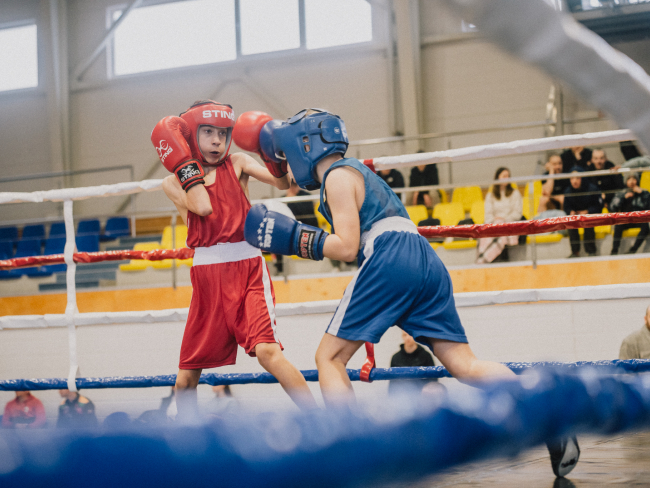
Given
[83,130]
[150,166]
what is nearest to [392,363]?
[150,166]

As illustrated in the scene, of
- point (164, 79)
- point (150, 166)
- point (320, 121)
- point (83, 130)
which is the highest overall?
point (164, 79)

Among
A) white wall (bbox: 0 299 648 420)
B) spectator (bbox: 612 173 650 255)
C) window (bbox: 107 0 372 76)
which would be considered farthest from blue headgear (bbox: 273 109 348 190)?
window (bbox: 107 0 372 76)

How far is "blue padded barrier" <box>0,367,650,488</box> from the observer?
49 centimetres

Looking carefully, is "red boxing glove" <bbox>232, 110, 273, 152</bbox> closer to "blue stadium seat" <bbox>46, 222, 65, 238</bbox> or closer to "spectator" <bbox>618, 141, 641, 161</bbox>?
"spectator" <bbox>618, 141, 641, 161</bbox>

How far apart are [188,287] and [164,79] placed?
17.0ft

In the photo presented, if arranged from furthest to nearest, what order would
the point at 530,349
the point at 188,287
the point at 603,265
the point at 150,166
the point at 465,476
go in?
the point at 150,166 → the point at 188,287 → the point at 603,265 → the point at 530,349 → the point at 465,476

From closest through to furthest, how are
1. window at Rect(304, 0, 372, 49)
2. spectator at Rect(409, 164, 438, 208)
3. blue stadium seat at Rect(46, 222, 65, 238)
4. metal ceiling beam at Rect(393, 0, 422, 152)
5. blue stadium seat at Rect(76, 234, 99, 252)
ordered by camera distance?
spectator at Rect(409, 164, 438, 208), blue stadium seat at Rect(76, 234, 99, 252), metal ceiling beam at Rect(393, 0, 422, 152), blue stadium seat at Rect(46, 222, 65, 238), window at Rect(304, 0, 372, 49)

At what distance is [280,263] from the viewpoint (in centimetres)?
516

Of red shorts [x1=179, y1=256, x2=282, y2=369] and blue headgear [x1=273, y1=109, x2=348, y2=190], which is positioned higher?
blue headgear [x1=273, y1=109, x2=348, y2=190]

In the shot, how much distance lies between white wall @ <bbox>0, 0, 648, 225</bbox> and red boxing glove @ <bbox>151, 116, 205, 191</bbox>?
19.3ft

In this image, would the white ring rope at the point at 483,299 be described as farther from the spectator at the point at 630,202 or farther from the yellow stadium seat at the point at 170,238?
the yellow stadium seat at the point at 170,238

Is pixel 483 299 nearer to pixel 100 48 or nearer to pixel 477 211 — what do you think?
pixel 477 211

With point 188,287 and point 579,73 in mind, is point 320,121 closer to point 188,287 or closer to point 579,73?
point 579,73

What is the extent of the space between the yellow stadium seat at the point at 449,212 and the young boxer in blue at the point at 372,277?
4.40 m
